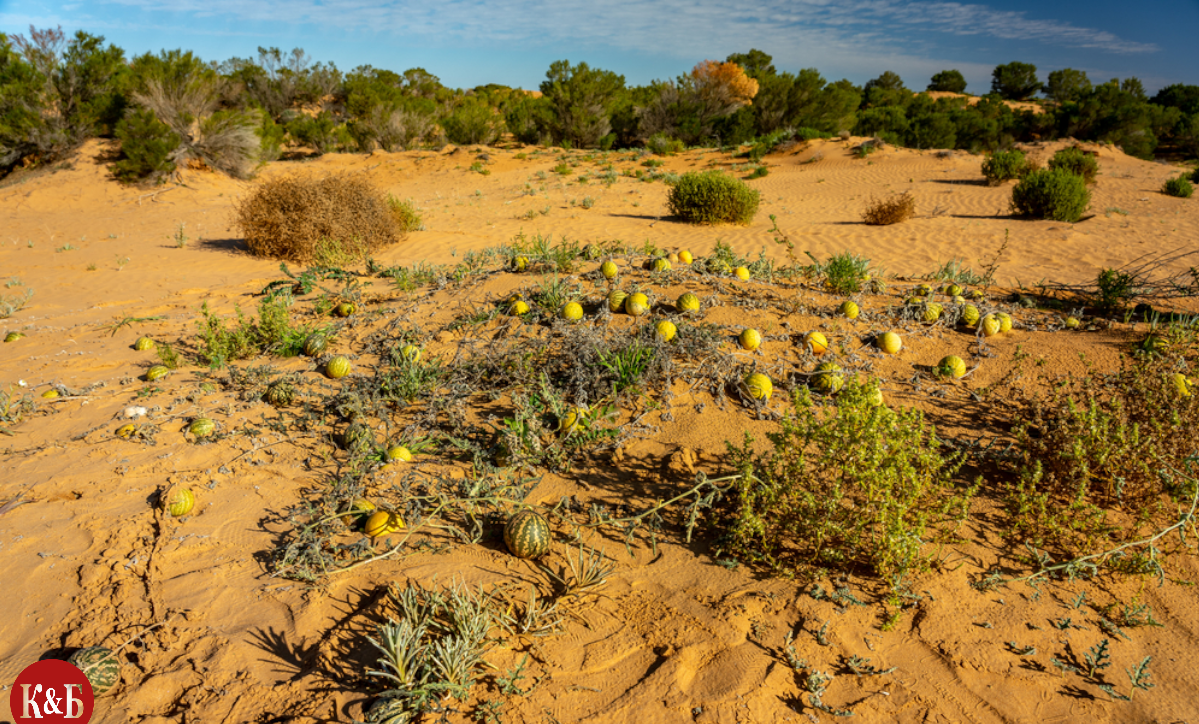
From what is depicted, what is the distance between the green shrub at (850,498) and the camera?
242 centimetres

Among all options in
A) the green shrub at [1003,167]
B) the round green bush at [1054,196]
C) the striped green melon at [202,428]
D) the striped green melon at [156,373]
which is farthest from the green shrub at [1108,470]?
the green shrub at [1003,167]

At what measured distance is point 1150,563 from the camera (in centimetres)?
241

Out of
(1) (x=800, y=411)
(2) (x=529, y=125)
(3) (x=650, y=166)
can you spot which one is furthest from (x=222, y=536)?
(2) (x=529, y=125)

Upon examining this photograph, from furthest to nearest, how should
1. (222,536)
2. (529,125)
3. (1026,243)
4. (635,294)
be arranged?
(529,125), (1026,243), (635,294), (222,536)

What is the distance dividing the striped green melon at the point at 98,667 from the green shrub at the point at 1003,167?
1781 centimetres

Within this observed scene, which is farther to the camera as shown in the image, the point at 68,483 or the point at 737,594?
the point at 68,483

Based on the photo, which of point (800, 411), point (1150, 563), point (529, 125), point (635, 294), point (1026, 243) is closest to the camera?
point (1150, 563)

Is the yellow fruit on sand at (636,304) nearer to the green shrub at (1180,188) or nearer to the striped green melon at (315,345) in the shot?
the striped green melon at (315,345)

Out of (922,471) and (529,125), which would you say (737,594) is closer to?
(922,471)

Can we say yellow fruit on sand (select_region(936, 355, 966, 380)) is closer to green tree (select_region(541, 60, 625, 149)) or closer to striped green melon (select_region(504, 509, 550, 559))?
striped green melon (select_region(504, 509, 550, 559))

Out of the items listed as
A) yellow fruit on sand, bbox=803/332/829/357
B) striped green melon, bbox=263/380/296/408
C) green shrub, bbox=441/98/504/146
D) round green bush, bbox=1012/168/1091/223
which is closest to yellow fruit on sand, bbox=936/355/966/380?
yellow fruit on sand, bbox=803/332/829/357

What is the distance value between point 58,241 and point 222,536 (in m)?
11.5

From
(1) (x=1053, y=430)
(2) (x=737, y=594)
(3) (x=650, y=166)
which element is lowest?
(2) (x=737, y=594)

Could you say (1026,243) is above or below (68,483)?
above
